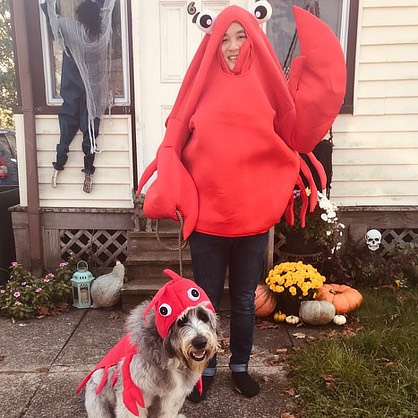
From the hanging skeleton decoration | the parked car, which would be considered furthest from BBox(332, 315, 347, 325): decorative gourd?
the parked car

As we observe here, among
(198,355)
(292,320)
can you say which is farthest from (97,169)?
(198,355)

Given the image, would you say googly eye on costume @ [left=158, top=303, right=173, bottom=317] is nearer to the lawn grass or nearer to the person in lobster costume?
the person in lobster costume

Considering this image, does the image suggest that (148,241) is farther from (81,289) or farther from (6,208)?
(6,208)

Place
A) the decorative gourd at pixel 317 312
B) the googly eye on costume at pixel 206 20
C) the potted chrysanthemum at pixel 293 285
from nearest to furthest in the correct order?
1. the googly eye on costume at pixel 206 20
2. the decorative gourd at pixel 317 312
3. the potted chrysanthemum at pixel 293 285

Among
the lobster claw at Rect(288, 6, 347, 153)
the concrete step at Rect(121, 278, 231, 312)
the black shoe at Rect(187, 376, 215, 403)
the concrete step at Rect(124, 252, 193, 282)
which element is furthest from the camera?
the concrete step at Rect(124, 252, 193, 282)

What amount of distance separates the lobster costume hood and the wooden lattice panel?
2.73 meters

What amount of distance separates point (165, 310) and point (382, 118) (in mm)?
3845

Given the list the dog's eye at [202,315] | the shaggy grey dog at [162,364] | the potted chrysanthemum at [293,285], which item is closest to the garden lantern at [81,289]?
the potted chrysanthemum at [293,285]

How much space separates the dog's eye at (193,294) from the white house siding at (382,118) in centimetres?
336

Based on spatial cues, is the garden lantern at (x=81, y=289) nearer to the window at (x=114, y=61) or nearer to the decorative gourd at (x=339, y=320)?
the window at (x=114, y=61)

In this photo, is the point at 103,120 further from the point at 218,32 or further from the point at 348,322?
the point at 348,322

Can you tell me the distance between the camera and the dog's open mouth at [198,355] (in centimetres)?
190

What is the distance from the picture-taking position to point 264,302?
4.01 meters

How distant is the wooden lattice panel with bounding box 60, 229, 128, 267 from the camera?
16.4 feet
